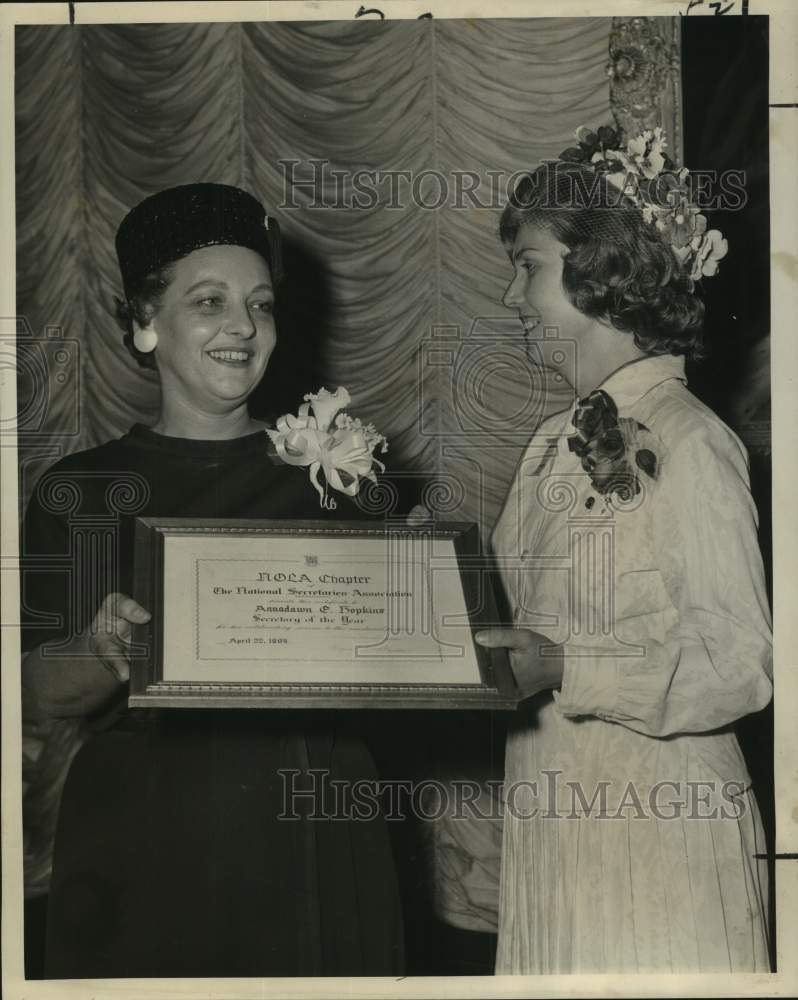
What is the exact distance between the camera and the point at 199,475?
354cm

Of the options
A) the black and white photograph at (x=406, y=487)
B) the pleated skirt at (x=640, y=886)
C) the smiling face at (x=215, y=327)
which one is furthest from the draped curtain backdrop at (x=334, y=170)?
the pleated skirt at (x=640, y=886)

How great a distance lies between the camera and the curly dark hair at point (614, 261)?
3566mm

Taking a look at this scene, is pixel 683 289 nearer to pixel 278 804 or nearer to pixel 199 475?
pixel 199 475

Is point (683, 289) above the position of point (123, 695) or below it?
above

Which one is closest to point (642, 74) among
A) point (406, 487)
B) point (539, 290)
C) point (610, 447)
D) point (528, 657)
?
point (539, 290)

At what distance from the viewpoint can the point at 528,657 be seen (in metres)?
3.43

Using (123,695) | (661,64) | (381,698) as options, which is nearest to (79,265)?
(123,695)

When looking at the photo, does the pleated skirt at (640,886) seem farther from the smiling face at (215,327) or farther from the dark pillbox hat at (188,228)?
the dark pillbox hat at (188,228)

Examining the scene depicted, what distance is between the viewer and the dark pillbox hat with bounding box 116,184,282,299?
350cm

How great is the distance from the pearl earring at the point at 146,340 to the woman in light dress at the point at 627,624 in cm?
95

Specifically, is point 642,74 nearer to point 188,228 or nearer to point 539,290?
point 539,290

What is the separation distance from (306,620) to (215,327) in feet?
2.54

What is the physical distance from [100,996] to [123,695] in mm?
757

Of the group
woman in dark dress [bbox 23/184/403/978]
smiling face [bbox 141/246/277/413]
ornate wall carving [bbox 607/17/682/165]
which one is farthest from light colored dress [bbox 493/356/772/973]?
smiling face [bbox 141/246/277/413]
